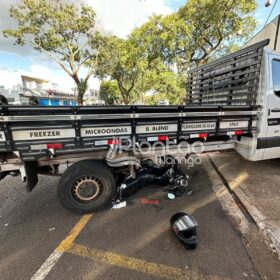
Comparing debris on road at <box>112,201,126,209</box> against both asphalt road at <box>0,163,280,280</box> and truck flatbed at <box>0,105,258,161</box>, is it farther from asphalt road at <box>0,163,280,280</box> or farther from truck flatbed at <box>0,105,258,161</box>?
truck flatbed at <box>0,105,258,161</box>

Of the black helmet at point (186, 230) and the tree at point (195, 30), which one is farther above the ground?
the tree at point (195, 30)

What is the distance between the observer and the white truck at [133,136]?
2.45 m

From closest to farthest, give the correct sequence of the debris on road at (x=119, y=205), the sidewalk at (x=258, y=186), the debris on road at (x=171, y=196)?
1. the sidewalk at (x=258, y=186)
2. the debris on road at (x=119, y=205)
3. the debris on road at (x=171, y=196)

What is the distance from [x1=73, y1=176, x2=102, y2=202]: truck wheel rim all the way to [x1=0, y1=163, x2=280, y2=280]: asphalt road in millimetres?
326

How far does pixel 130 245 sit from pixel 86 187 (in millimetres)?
1111

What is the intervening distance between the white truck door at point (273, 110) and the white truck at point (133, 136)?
0.02m

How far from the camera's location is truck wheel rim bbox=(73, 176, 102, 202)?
287 cm

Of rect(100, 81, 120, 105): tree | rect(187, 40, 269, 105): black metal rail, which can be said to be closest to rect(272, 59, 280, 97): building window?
rect(187, 40, 269, 105): black metal rail

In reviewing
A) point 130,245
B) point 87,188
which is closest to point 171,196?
point 130,245

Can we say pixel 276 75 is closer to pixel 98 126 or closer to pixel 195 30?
pixel 98 126

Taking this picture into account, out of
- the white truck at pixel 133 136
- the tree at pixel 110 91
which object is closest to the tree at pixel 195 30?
the white truck at pixel 133 136

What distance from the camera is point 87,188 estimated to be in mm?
2891

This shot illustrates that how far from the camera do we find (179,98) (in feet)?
46.2

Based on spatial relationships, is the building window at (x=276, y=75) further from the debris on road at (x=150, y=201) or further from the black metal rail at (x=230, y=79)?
the debris on road at (x=150, y=201)
